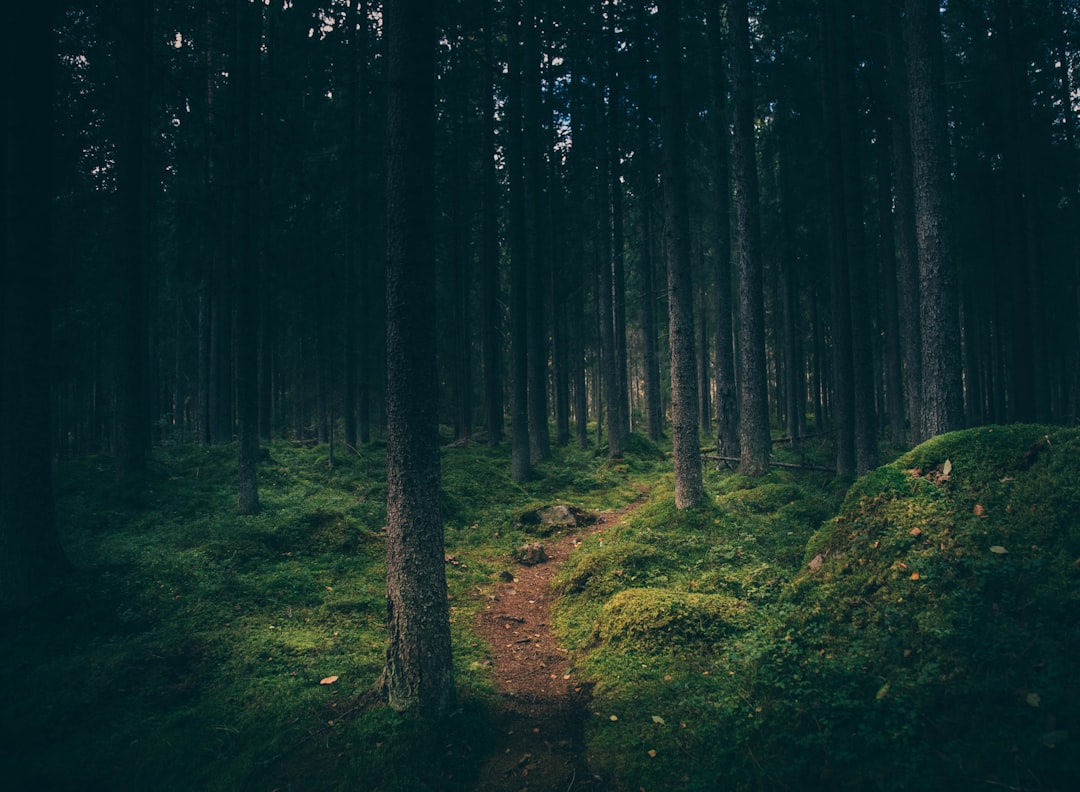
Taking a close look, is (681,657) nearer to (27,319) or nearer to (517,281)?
(27,319)

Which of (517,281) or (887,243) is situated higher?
(887,243)

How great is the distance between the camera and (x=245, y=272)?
1114 cm

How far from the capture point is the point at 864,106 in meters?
15.4

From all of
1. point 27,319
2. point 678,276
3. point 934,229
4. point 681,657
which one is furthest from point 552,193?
point 681,657

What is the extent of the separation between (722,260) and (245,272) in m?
13.2

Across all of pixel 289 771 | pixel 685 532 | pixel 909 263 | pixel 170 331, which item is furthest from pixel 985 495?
pixel 170 331

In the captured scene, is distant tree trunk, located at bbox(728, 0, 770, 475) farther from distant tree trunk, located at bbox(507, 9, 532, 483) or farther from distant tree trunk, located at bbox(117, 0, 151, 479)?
distant tree trunk, located at bbox(117, 0, 151, 479)

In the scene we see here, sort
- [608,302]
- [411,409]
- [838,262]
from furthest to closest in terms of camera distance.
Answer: [608,302] → [838,262] → [411,409]

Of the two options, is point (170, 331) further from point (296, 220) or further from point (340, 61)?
point (340, 61)

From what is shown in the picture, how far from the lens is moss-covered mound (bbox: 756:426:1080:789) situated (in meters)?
3.40

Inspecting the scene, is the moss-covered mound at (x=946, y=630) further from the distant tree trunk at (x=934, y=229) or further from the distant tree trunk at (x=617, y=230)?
the distant tree trunk at (x=617, y=230)

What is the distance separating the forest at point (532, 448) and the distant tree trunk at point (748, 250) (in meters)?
0.08

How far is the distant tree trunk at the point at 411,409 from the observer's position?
493 centimetres

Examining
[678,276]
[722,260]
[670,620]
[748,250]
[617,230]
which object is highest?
[617,230]
